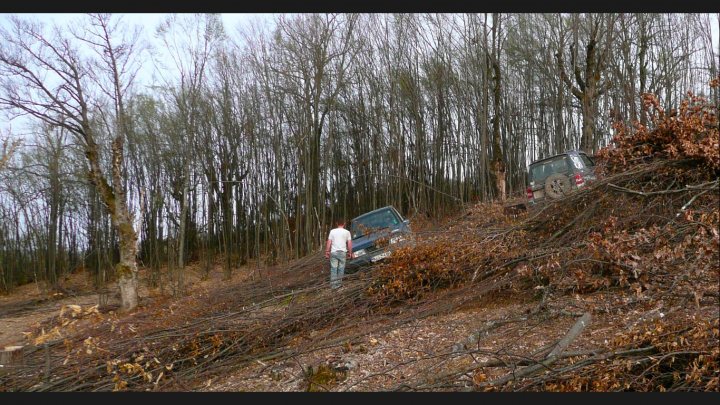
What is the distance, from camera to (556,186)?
956 cm

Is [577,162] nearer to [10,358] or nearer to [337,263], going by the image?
[337,263]

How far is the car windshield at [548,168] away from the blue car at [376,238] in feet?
9.60

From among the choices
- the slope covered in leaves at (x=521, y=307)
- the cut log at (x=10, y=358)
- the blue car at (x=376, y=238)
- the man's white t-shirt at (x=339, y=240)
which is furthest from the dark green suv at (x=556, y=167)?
the cut log at (x=10, y=358)

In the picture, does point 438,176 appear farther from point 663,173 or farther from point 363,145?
point 663,173

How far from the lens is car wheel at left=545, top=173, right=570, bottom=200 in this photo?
9.15 m

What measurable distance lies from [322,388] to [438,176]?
1730 cm

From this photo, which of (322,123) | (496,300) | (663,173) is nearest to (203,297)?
(496,300)

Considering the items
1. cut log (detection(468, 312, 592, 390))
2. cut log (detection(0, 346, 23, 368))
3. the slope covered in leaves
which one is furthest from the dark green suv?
cut log (detection(0, 346, 23, 368))

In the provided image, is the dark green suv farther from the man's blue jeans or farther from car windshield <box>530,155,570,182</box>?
the man's blue jeans

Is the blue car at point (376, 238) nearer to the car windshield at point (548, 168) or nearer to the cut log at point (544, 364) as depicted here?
the car windshield at point (548, 168)

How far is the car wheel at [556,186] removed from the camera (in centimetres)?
915

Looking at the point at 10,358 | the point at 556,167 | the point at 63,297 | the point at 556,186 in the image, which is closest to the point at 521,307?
the point at 556,186

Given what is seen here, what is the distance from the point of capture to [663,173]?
7715 millimetres

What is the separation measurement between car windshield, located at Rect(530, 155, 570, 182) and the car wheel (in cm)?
308
